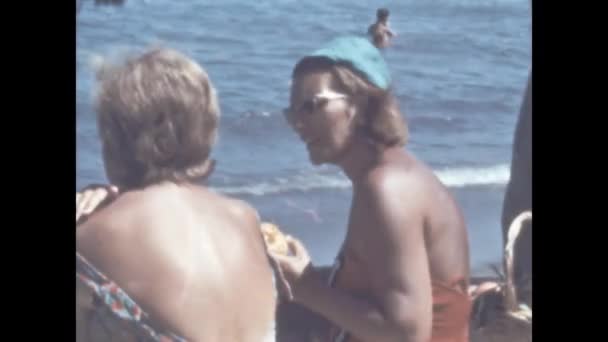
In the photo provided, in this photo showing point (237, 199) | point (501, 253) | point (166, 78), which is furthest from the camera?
point (501, 253)

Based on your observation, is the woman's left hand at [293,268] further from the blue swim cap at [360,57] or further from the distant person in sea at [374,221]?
the blue swim cap at [360,57]

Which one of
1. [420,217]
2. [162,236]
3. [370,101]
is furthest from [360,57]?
[162,236]

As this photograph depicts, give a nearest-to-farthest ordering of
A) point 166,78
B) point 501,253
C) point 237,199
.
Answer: point 166,78 → point 237,199 → point 501,253

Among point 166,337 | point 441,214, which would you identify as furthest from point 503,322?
point 166,337

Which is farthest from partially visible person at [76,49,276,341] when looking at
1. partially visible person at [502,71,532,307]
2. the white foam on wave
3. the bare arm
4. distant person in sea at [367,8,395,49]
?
partially visible person at [502,71,532,307]

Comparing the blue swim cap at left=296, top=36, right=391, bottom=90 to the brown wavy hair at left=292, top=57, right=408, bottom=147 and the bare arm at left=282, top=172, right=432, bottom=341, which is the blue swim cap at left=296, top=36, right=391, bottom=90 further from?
the bare arm at left=282, top=172, right=432, bottom=341
